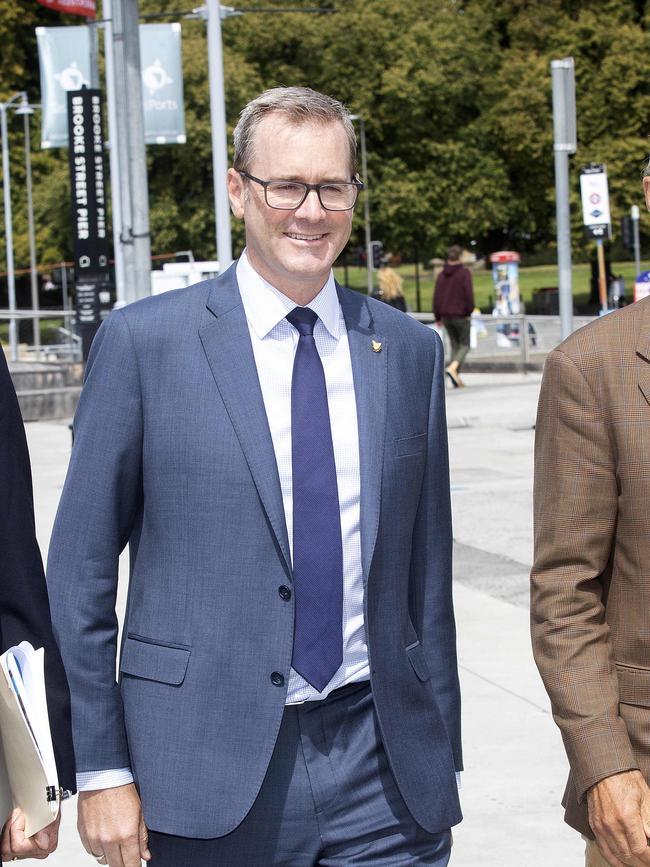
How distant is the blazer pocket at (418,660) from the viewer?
117 inches

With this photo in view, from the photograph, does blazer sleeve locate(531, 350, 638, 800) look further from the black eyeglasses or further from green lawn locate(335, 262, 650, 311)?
green lawn locate(335, 262, 650, 311)

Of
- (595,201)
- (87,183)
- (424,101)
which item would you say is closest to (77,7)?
(87,183)

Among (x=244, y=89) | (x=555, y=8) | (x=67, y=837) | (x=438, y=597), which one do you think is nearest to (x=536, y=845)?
(x=67, y=837)

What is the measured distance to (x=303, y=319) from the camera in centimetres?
301

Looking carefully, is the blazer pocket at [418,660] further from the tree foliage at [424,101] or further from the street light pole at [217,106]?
the tree foliage at [424,101]

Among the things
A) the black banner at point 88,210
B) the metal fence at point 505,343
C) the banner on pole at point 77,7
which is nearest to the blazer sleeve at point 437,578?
the black banner at point 88,210

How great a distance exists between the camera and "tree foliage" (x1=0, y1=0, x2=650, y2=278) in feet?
171

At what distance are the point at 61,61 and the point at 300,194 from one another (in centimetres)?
2158

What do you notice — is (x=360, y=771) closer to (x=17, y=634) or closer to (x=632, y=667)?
(x=632, y=667)

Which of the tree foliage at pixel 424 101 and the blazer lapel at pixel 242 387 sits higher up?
the tree foliage at pixel 424 101

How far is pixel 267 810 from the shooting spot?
2816 mm

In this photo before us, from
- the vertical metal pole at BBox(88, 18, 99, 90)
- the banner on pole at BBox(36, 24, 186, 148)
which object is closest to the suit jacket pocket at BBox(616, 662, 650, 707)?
the vertical metal pole at BBox(88, 18, 99, 90)

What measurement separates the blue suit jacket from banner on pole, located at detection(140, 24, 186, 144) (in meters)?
20.4

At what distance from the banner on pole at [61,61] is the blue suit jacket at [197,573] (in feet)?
67.3
